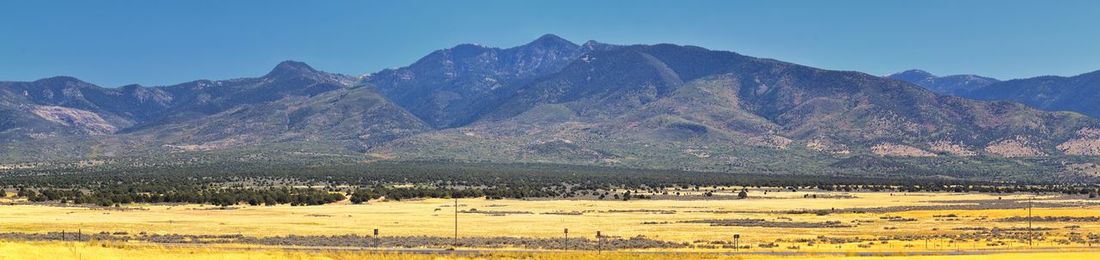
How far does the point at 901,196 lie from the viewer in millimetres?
132125

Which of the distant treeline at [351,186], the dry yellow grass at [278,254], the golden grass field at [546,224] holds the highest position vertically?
the distant treeline at [351,186]

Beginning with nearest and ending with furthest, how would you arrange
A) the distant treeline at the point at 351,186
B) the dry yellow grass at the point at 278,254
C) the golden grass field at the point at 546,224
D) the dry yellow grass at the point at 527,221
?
the dry yellow grass at the point at 278,254, the golden grass field at the point at 546,224, the dry yellow grass at the point at 527,221, the distant treeline at the point at 351,186

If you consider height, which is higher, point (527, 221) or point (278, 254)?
point (527, 221)

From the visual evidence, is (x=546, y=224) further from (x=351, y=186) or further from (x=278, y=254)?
(x=351, y=186)

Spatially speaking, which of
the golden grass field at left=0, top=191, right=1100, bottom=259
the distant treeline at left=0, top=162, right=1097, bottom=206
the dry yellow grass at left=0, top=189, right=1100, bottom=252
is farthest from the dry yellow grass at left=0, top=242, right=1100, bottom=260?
the distant treeline at left=0, top=162, right=1097, bottom=206

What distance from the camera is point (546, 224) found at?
7675 centimetres

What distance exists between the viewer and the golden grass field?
50.1 m

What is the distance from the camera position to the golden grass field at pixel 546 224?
50.1 metres

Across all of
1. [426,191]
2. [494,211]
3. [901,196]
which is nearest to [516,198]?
[426,191]

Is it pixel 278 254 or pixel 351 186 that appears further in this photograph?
pixel 351 186

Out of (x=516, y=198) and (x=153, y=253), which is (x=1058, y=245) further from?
(x=516, y=198)

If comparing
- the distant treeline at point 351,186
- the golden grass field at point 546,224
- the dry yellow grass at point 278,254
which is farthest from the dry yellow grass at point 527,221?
the distant treeline at point 351,186

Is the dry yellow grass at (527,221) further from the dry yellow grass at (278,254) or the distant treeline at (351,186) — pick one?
the distant treeline at (351,186)

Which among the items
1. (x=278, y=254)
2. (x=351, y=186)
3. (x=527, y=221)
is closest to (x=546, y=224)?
(x=527, y=221)
